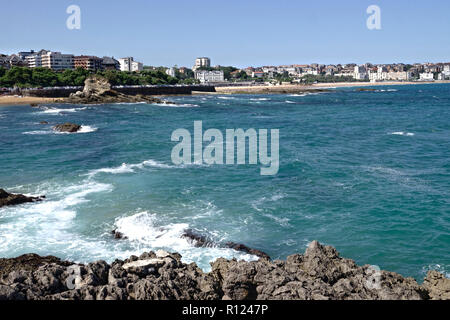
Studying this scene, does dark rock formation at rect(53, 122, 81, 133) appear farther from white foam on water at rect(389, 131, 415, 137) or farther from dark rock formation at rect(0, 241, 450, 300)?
dark rock formation at rect(0, 241, 450, 300)

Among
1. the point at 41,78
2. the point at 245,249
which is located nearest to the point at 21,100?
the point at 41,78

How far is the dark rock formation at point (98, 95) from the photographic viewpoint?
4222 inches

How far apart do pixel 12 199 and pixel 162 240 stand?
10.8 metres

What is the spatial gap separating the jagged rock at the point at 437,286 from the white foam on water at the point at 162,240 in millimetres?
6915

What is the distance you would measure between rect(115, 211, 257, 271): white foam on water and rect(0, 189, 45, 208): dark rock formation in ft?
21.7

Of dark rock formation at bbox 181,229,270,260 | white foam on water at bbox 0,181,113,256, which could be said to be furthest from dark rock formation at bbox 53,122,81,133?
dark rock formation at bbox 181,229,270,260

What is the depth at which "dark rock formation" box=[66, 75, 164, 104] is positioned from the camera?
352 feet

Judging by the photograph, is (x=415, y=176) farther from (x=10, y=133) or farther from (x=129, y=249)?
(x=10, y=133)

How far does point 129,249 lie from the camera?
62.6ft

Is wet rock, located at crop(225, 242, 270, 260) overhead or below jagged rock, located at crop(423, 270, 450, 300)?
below

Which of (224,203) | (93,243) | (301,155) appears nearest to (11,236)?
(93,243)

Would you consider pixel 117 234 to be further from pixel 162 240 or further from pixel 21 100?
pixel 21 100

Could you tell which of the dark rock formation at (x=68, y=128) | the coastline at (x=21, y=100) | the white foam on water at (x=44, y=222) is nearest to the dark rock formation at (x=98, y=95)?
the coastline at (x=21, y=100)

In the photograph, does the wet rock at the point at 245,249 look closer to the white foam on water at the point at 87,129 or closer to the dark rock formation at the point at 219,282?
the dark rock formation at the point at 219,282
